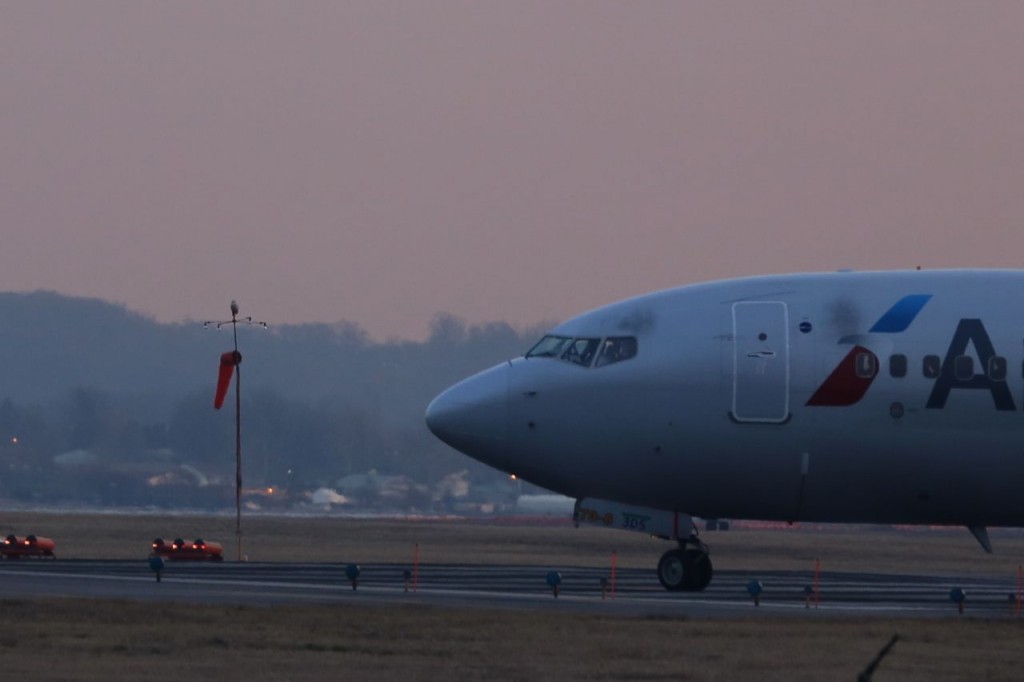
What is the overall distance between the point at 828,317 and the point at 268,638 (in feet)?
45.7

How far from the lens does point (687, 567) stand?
3688cm

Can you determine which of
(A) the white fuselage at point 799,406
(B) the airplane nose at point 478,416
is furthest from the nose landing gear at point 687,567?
(B) the airplane nose at point 478,416

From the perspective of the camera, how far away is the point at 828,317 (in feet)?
116

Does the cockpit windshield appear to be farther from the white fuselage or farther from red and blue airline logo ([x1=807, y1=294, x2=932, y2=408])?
red and blue airline logo ([x1=807, y1=294, x2=932, y2=408])

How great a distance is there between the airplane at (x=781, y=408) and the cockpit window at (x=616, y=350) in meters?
0.04

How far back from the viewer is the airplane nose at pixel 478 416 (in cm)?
3659

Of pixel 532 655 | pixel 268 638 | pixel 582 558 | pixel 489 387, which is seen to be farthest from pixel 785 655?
pixel 582 558

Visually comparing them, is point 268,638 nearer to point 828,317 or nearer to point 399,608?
point 399,608

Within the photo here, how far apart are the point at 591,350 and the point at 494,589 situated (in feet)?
25.4

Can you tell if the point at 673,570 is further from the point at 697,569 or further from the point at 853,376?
the point at 853,376

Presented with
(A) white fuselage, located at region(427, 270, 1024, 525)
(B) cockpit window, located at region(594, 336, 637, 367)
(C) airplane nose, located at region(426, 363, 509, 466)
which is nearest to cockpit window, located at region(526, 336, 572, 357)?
(A) white fuselage, located at region(427, 270, 1024, 525)

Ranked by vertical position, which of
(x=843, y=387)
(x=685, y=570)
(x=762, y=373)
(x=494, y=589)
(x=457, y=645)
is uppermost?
(x=762, y=373)

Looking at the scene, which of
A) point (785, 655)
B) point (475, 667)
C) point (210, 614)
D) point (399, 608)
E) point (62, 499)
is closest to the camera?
point (475, 667)

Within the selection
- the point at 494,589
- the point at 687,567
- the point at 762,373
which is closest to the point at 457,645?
the point at 762,373
